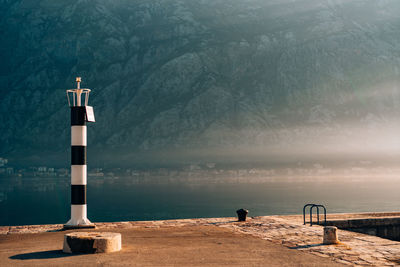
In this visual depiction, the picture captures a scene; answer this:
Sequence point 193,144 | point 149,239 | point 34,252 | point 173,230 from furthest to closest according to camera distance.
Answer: point 193,144
point 173,230
point 149,239
point 34,252

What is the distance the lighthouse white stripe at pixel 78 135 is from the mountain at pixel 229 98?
15064 centimetres

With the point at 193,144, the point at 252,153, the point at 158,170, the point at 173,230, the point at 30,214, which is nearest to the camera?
the point at 173,230

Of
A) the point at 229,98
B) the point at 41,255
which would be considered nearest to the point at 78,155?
the point at 41,255

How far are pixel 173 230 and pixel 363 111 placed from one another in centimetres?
17053

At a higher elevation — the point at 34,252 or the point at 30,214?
the point at 34,252

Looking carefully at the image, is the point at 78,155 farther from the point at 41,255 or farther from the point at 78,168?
the point at 41,255

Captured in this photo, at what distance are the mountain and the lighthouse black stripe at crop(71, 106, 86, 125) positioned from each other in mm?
150569

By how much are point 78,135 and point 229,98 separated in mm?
157498

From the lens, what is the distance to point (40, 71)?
193 metres

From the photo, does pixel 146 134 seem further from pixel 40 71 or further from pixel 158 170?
pixel 40 71

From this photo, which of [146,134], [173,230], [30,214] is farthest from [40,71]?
[173,230]

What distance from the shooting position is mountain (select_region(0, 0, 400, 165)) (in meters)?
167

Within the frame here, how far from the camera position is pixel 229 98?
169m

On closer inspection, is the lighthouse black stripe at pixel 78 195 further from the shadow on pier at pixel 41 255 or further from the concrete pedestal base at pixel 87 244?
the concrete pedestal base at pixel 87 244
